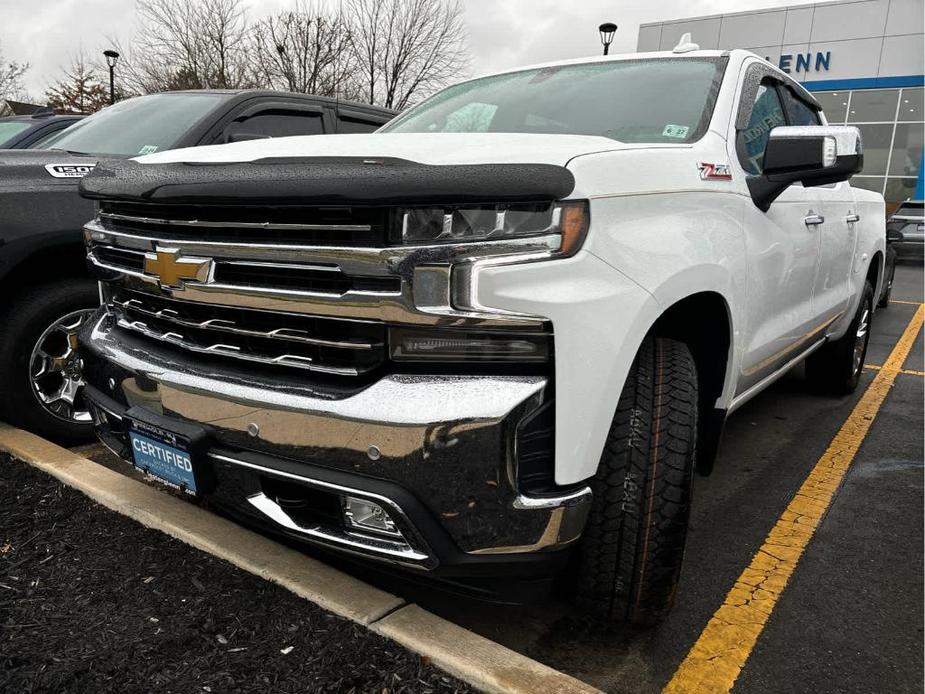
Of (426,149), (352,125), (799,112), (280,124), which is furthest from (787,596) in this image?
(352,125)

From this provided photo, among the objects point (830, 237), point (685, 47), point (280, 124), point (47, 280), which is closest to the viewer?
point (685, 47)

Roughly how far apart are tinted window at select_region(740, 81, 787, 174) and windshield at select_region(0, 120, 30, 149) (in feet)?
17.5

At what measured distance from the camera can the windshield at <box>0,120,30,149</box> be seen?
570cm

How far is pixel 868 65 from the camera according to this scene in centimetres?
2377

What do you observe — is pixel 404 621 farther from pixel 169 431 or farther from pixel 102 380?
pixel 102 380

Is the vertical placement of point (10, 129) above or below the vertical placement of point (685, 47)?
below

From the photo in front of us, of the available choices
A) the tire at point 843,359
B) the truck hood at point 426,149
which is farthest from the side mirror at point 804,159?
the tire at point 843,359

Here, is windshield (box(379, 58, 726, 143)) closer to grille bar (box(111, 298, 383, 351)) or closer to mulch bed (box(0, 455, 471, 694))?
grille bar (box(111, 298, 383, 351))

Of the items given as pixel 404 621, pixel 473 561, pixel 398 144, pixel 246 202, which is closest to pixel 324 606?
pixel 404 621

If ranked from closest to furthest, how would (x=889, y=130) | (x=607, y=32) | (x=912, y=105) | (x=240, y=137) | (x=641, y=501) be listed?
(x=641, y=501) < (x=240, y=137) < (x=607, y=32) < (x=912, y=105) < (x=889, y=130)

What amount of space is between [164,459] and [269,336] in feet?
1.72

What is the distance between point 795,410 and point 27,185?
4.37 meters

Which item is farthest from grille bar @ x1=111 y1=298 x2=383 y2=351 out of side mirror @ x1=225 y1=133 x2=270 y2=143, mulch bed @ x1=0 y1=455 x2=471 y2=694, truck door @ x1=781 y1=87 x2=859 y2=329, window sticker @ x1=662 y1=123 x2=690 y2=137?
truck door @ x1=781 y1=87 x2=859 y2=329

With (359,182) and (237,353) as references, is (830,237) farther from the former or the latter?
(237,353)
